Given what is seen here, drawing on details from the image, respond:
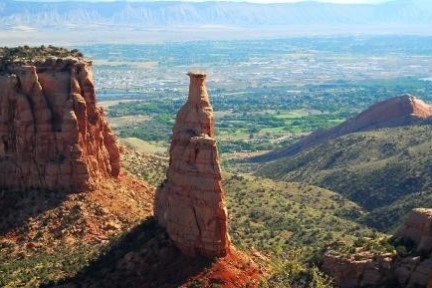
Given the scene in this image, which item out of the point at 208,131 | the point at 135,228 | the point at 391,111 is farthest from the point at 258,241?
the point at 391,111

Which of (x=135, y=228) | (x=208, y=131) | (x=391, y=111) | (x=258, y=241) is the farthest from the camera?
(x=391, y=111)

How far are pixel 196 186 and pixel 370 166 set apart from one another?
77.1m

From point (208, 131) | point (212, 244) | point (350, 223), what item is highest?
point (208, 131)

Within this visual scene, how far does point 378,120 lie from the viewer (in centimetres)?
17400

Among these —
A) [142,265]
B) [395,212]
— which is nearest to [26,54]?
[142,265]

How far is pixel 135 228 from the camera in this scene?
222 ft

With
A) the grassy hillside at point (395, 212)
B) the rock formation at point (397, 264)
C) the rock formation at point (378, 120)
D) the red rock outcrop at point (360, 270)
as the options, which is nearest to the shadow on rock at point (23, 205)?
the rock formation at point (397, 264)

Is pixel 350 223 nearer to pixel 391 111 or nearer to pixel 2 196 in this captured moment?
pixel 2 196

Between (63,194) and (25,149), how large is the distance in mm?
5257

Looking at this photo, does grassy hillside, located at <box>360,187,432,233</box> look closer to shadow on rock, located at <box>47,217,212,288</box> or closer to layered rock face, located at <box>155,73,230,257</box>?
shadow on rock, located at <box>47,217,212,288</box>

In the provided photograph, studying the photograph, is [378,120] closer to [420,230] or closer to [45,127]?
[45,127]

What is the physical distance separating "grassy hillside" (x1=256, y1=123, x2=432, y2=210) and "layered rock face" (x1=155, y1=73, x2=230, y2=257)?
2378 inches

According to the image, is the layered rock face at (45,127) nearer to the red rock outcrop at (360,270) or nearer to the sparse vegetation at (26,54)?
the sparse vegetation at (26,54)

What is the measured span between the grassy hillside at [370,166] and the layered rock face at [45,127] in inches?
2165
